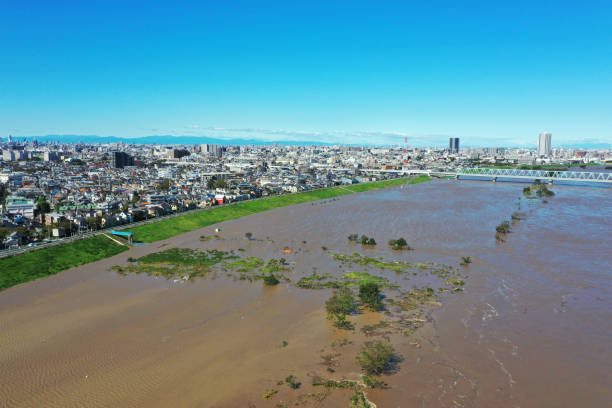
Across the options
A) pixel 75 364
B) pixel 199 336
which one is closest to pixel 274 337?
pixel 199 336

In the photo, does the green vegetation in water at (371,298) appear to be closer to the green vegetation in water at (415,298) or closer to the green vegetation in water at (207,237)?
the green vegetation in water at (415,298)

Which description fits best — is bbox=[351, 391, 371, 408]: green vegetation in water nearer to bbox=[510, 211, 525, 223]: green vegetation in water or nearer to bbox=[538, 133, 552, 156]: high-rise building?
bbox=[510, 211, 525, 223]: green vegetation in water

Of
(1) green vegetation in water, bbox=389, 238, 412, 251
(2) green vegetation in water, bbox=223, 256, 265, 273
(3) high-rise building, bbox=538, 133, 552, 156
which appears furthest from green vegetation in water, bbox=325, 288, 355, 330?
(3) high-rise building, bbox=538, 133, 552, 156

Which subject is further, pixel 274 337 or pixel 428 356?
pixel 274 337

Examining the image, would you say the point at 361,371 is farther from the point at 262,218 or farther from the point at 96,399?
the point at 262,218

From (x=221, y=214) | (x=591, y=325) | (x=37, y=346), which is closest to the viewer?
(x=37, y=346)

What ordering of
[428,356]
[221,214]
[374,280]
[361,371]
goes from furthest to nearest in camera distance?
[221,214] → [374,280] → [428,356] → [361,371]
